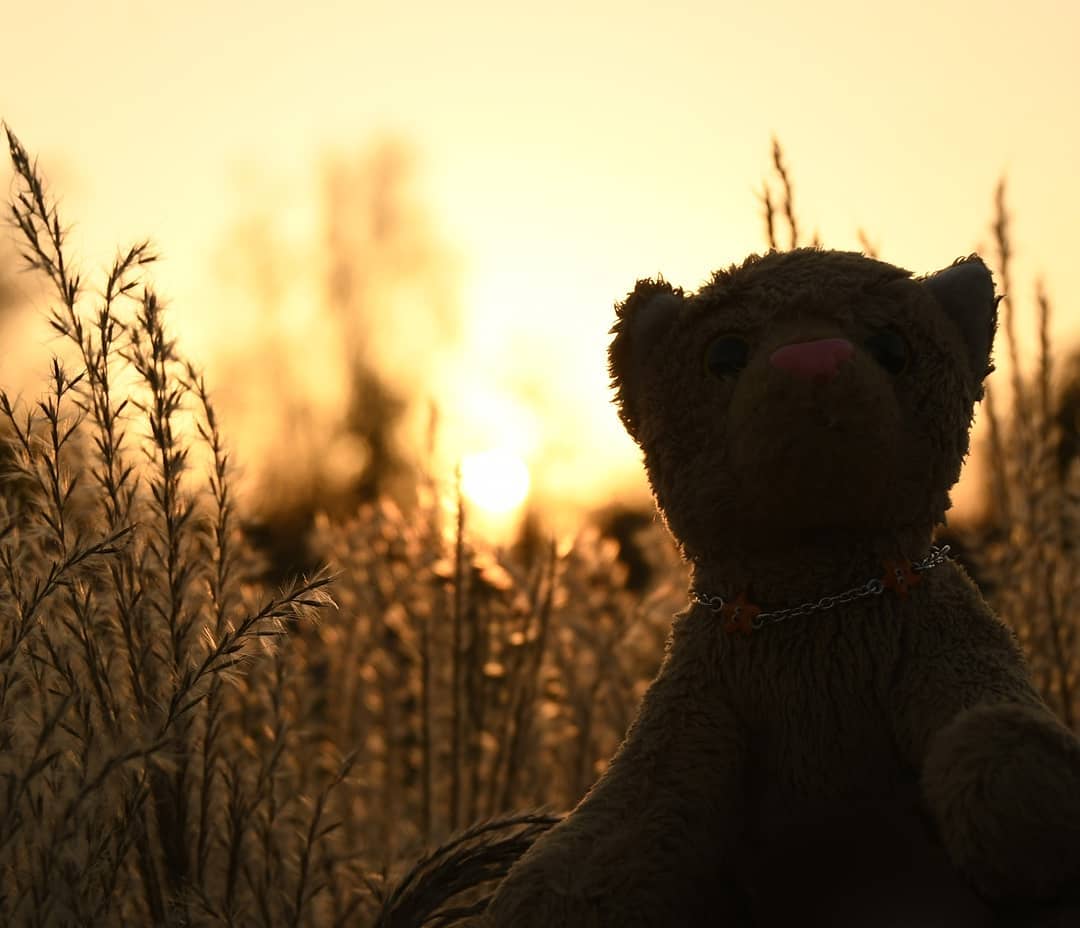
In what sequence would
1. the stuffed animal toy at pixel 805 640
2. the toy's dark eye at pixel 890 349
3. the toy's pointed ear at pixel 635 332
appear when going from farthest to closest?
the toy's pointed ear at pixel 635 332
the toy's dark eye at pixel 890 349
the stuffed animal toy at pixel 805 640

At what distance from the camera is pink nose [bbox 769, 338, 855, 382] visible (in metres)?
1.32

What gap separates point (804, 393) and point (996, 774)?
1.38 ft

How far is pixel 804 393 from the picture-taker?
4.35 feet

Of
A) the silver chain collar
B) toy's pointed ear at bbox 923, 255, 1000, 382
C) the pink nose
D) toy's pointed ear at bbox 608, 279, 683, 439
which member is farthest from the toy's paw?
toy's pointed ear at bbox 608, 279, 683, 439

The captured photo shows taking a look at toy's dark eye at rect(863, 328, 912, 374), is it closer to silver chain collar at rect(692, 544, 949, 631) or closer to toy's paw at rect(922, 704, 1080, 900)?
silver chain collar at rect(692, 544, 949, 631)

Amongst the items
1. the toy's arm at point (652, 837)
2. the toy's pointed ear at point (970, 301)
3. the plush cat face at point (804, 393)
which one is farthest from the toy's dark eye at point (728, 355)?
the toy's arm at point (652, 837)

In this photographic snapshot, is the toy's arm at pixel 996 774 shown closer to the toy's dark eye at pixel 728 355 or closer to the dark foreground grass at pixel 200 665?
the toy's dark eye at pixel 728 355

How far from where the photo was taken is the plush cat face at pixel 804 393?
52.9 inches

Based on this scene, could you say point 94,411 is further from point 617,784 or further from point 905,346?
Result: point 905,346

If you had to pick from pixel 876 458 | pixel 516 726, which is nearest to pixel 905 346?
pixel 876 458

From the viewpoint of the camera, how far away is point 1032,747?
114cm

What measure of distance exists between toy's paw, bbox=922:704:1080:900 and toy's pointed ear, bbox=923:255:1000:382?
1.57 ft

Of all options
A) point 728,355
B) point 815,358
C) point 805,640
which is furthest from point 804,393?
point 805,640

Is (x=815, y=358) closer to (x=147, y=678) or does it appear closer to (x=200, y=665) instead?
(x=200, y=665)
